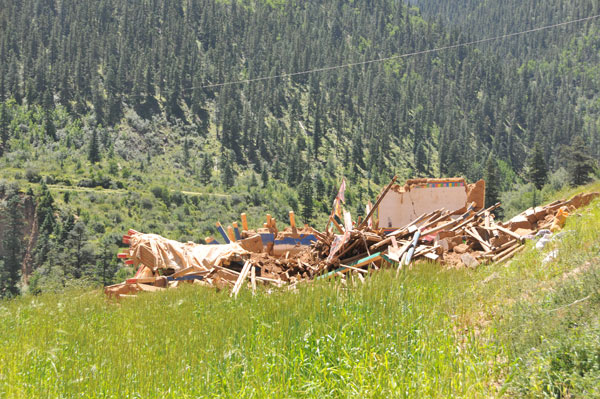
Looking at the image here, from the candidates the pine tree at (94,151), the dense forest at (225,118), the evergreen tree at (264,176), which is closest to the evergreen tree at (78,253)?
the dense forest at (225,118)

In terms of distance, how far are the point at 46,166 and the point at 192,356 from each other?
257 feet

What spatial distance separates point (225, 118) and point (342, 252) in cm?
9807

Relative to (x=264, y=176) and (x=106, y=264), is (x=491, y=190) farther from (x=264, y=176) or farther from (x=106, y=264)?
(x=264, y=176)

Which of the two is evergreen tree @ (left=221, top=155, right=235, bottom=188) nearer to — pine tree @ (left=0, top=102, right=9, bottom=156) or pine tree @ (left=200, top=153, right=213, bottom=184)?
pine tree @ (left=200, top=153, right=213, bottom=184)

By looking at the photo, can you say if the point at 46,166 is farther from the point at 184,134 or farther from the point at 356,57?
the point at 356,57

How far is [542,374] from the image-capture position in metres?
4.32

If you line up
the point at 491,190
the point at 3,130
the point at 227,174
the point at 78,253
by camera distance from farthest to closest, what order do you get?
the point at 227,174 → the point at 3,130 → the point at 491,190 → the point at 78,253

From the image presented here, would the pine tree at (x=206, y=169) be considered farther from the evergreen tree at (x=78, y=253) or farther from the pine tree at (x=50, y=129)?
the evergreen tree at (x=78, y=253)

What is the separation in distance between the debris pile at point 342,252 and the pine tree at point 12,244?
43.2 m

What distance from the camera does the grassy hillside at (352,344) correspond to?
176 inches

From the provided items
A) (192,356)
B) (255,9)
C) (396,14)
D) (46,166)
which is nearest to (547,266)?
(192,356)

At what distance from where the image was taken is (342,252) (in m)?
11.3

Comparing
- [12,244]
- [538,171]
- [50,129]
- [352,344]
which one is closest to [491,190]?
[538,171]

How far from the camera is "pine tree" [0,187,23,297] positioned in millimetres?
52219
